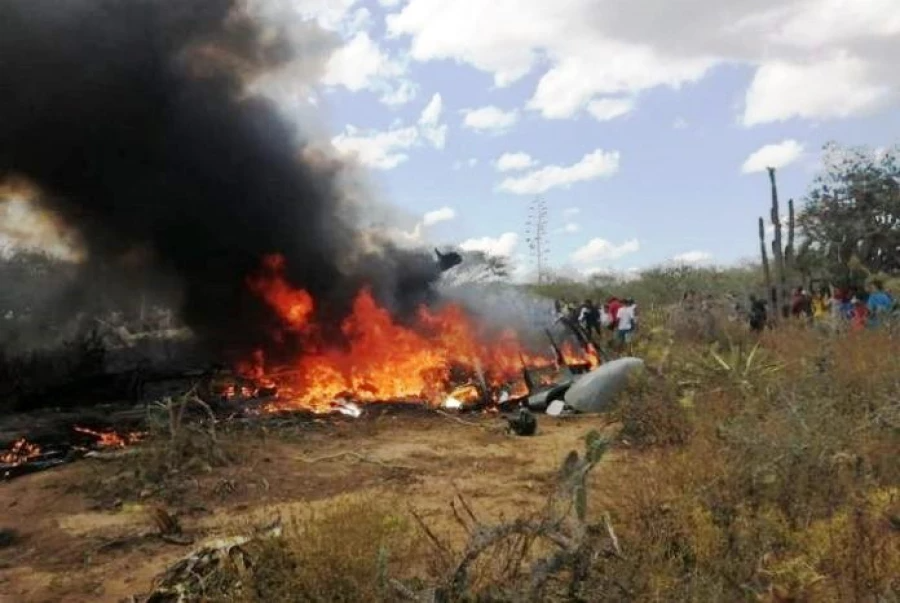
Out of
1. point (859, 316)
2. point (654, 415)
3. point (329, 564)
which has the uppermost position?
point (859, 316)

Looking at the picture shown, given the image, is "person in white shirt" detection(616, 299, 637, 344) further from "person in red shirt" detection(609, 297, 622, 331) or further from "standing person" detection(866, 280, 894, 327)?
"standing person" detection(866, 280, 894, 327)

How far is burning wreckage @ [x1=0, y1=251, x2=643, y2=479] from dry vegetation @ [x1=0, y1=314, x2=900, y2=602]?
2132mm

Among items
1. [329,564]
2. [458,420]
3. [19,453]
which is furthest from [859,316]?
[19,453]

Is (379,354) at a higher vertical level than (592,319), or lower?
lower

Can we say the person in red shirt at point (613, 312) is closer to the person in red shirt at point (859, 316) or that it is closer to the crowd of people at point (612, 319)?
the crowd of people at point (612, 319)

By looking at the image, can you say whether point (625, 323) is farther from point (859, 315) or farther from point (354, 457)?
point (354, 457)

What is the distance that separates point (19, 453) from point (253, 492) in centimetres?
507

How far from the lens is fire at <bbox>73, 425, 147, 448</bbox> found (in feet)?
37.3

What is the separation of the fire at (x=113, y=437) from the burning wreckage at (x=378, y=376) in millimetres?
22

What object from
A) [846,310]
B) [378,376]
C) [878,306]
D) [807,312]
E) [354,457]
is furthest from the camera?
[807,312]

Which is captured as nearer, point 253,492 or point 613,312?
point 253,492

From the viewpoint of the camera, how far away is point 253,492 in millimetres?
8617

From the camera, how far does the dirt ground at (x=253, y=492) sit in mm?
6500

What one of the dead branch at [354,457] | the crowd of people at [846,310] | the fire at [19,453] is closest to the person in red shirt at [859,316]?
the crowd of people at [846,310]
